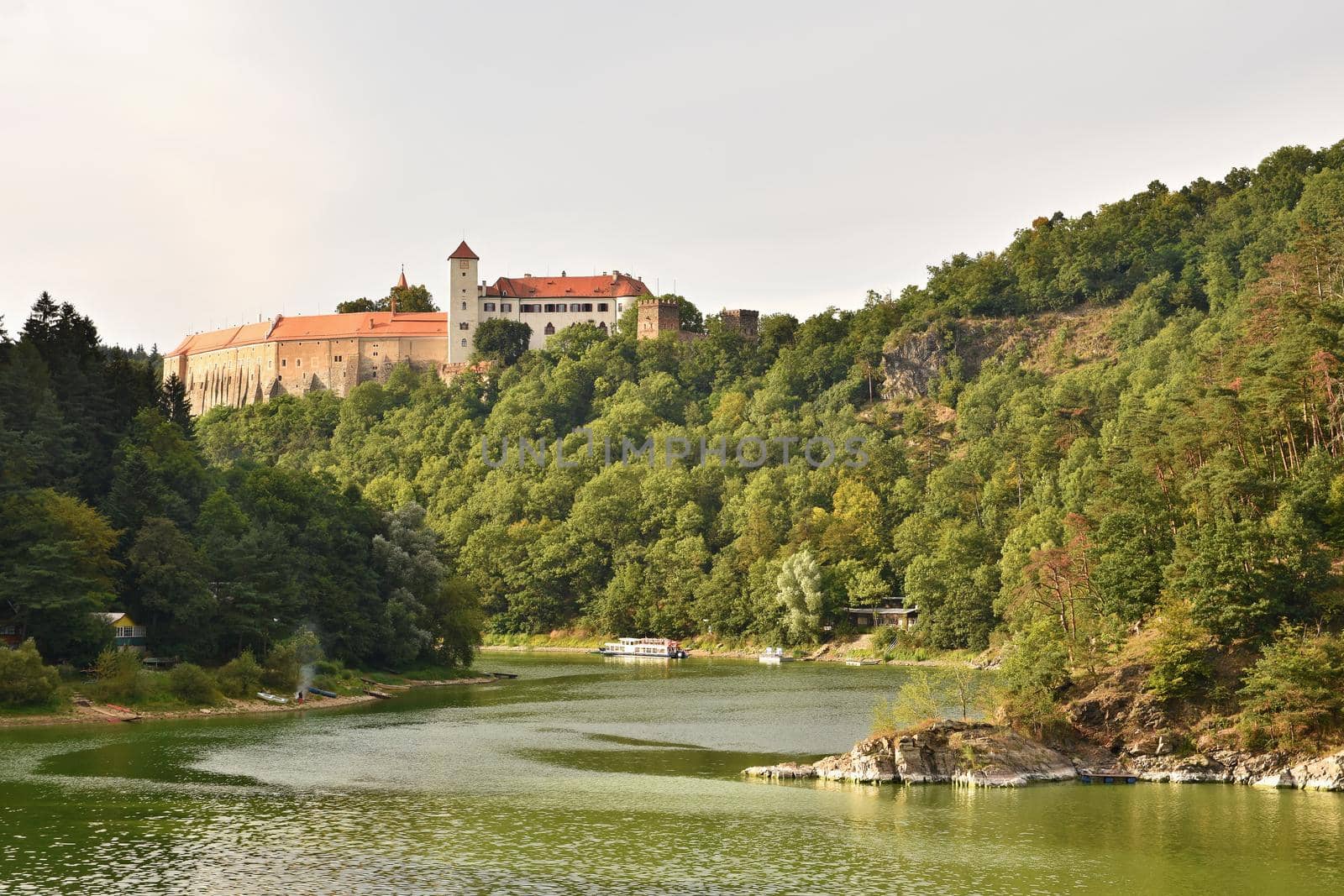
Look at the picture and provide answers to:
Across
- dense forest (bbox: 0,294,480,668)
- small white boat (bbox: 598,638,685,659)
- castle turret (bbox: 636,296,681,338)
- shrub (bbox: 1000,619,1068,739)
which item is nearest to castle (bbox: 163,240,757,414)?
castle turret (bbox: 636,296,681,338)

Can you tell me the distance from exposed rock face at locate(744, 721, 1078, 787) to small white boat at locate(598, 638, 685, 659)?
69580 millimetres

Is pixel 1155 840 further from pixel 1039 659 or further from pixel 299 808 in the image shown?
pixel 299 808

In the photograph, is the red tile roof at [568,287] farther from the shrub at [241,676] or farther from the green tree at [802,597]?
the shrub at [241,676]

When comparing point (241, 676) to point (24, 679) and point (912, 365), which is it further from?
point (912, 365)

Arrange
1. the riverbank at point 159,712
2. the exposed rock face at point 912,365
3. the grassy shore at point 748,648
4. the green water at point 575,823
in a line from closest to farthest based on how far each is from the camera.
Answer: the green water at point 575,823, the riverbank at point 159,712, the grassy shore at point 748,648, the exposed rock face at point 912,365

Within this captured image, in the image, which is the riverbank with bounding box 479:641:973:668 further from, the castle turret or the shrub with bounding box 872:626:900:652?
the castle turret

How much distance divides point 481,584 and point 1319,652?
95566 mm

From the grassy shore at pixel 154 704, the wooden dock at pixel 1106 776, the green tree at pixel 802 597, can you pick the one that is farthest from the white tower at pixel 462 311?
the wooden dock at pixel 1106 776

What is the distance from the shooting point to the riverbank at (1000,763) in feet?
151

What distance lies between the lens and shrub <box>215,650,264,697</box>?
7038 centimetres

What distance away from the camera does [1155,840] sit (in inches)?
1524

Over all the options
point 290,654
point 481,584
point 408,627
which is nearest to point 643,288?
point 481,584

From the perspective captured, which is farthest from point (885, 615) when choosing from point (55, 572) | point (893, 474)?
point (55, 572)

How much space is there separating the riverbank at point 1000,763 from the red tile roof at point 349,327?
459 ft
